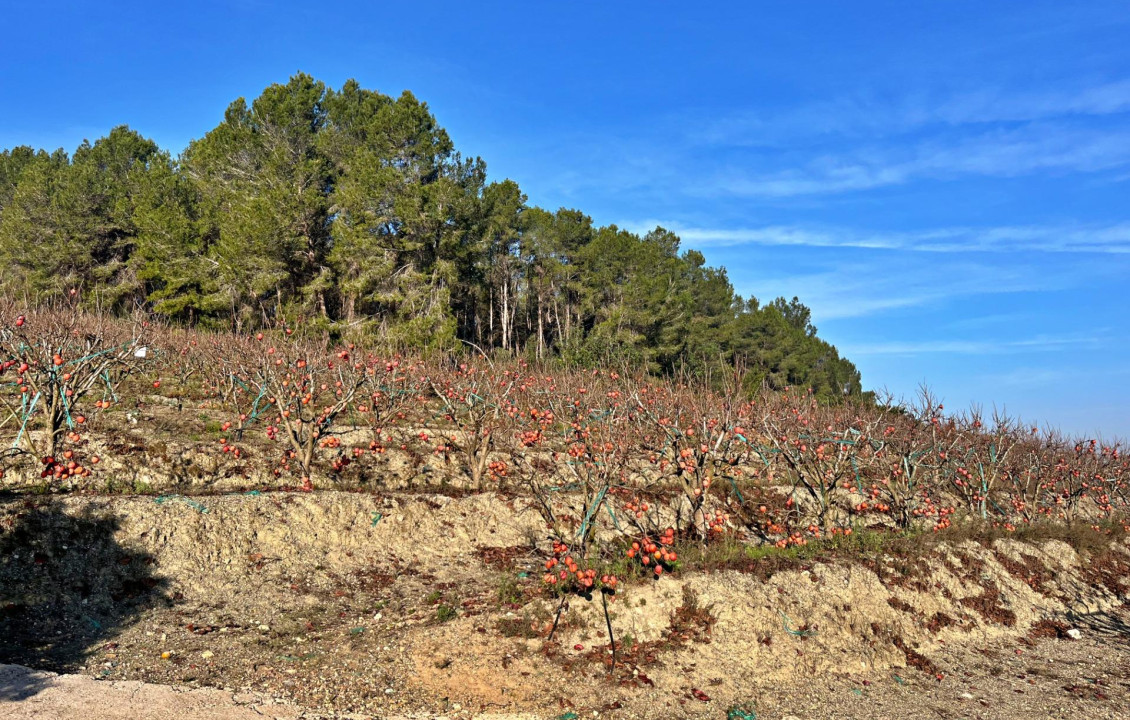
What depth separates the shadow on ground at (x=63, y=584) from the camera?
8.00 meters

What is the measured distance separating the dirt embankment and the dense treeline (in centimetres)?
1518

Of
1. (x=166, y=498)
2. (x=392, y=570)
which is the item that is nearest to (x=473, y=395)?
(x=392, y=570)

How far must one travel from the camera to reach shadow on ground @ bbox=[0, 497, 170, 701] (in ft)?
26.2

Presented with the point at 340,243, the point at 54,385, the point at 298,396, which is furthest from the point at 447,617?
the point at 340,243

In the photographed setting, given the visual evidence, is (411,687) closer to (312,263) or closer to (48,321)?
(48,321)

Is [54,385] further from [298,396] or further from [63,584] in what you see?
[63,584]

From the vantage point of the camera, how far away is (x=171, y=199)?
3788 cm

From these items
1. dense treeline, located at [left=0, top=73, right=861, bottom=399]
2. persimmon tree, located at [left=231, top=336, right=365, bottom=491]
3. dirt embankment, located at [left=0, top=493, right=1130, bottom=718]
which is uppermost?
dense treeline, located at [left=0, top=73, right=861, bottom=399]

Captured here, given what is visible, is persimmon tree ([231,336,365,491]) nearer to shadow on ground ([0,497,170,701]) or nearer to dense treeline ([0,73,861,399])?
shadow on ground ([0,497,170,701])

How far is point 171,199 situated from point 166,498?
32173mm

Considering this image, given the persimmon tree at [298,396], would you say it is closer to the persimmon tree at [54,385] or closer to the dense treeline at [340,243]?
Answer: the persimmon tree at [54,385]

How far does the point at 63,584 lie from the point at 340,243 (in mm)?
25563

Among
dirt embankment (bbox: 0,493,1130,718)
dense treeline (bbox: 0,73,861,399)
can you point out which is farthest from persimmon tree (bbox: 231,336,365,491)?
dense treeline (bbox: 0,73,861,399)

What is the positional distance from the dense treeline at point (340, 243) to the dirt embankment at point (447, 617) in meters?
15.2
